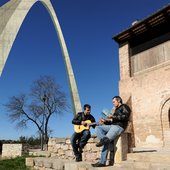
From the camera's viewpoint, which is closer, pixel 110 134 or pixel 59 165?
pixel 110 134

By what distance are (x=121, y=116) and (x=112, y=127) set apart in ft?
0.99

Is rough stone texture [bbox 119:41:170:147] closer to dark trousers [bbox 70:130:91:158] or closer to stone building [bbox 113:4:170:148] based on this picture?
stone building [bbox 113:4:170:148]

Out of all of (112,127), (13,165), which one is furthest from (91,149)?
(13,165)

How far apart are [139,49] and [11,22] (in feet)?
22.2

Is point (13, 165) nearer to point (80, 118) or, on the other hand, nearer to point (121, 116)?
point (80, 118)

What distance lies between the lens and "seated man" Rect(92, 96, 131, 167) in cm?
604

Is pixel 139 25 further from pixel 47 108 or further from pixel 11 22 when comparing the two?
pixel 47 108

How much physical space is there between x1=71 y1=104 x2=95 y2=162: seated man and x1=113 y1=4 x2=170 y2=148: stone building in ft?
22.6

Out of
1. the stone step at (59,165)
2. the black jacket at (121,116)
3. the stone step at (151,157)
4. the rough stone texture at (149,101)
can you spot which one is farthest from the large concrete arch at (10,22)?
the stone step at (151,157)

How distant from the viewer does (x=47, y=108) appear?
106 ft

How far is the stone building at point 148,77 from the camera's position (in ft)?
44.7

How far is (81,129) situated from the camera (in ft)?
23.3

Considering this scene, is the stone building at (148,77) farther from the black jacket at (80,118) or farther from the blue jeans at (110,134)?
the blue jeans at (110,134)

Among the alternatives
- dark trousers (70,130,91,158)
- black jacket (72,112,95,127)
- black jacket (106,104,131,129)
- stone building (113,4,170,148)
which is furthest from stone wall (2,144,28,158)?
Answer: black jacket (106,104,131,129)
